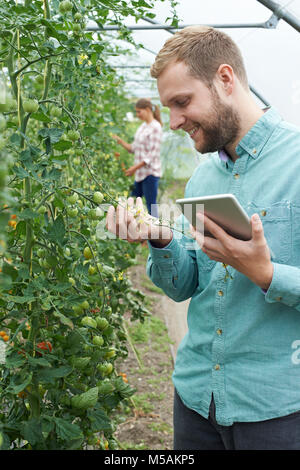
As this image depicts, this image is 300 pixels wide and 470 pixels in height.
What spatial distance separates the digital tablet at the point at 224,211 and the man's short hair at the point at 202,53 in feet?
1.19

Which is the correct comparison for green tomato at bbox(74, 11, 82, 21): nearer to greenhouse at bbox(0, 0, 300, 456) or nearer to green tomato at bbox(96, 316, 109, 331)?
greenhouse at bbox(0, 0, 300, 456)

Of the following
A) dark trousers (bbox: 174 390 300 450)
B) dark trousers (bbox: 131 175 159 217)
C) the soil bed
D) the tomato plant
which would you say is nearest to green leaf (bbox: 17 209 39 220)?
the tomato plant

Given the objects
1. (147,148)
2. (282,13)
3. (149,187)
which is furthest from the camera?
(149,187)

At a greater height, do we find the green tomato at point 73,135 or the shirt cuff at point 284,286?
the green tomato at point 73,135

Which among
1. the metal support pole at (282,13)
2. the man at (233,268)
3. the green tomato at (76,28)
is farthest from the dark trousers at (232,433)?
the metal support pole at (282,13)

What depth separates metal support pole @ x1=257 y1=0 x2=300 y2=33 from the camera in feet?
7.98

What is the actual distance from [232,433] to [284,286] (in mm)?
384

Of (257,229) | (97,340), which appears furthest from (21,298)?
(257,229)

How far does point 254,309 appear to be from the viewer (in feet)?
3.51

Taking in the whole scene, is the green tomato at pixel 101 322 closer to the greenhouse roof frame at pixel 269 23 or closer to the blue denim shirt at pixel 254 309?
the blue denim shirt at pixel 254 309

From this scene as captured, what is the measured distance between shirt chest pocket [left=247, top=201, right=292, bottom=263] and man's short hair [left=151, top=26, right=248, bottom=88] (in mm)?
347

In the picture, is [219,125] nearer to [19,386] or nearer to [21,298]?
[21,298]

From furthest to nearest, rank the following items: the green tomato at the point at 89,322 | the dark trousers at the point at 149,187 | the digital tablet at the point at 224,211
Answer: the dark trousers at the point at 149,187 < the green tomato at the point at 89,322 < the digital tablet at the point at 224,211

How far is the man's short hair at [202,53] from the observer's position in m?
1.14
